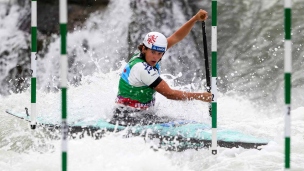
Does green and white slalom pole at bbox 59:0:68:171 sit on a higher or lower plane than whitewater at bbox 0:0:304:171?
higher

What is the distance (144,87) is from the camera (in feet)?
19.4

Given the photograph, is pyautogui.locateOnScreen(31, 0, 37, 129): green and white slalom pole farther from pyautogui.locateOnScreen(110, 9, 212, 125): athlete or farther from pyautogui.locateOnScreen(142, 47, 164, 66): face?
pyautogui.locateOnScreen(142, 47, 164, 66): face

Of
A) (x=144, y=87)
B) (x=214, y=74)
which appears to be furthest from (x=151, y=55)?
(x=214, y=74)

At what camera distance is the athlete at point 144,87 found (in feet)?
18.8

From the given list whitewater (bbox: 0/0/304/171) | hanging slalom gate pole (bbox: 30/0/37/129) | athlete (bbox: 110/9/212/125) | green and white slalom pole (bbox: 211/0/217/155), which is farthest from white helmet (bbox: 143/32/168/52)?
hanging slalom gate pole (bbox: 30/0/37/129)

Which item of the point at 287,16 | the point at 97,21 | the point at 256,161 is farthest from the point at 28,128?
the point at 97,21

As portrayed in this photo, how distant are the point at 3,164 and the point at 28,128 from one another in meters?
1.31

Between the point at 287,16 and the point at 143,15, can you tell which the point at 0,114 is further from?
the point at 143,15

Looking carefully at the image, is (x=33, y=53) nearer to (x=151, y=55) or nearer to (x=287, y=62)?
(x=151, y=55)

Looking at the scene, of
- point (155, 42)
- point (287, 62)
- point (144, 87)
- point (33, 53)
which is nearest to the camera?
point (287, 62)

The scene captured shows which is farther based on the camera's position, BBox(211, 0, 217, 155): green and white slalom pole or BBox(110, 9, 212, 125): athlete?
BBox(110, 9, 212, 125): athlete

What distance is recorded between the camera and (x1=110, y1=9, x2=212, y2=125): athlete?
5.73 metres

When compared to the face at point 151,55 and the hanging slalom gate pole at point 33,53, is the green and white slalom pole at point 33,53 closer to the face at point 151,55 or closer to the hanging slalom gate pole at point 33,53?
the hanging slalom gate pole at point 33,53

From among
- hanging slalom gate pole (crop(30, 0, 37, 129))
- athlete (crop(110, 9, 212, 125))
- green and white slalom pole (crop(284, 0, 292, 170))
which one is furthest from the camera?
athlete (crop(110, 9, 212, 125))
